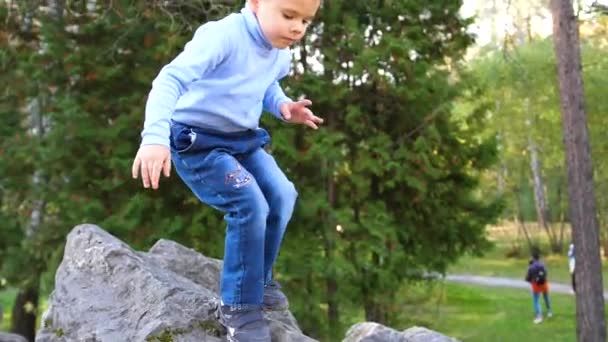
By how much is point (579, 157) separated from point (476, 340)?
6.51m

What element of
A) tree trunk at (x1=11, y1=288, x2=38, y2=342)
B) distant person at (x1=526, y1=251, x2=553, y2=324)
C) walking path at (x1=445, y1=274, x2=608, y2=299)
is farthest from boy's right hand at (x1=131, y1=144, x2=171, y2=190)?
walking path at (x1=445, y1=274, x2=608, y2=299)

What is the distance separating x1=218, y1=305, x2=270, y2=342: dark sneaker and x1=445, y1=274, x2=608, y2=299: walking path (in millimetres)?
21726

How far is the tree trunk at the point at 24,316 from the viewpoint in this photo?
40.4 feet

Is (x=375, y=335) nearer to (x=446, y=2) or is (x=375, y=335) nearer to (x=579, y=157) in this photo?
(x=446, y=2)

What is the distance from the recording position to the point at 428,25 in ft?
32.9

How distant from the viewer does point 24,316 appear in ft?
42.8

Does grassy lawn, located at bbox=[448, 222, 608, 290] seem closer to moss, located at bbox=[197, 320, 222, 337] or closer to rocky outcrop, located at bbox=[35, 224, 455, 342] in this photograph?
rocky outcrop, located at bbox=[35, 224, 455, 342]

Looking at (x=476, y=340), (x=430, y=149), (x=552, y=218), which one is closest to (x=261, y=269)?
(x=430, y=149)

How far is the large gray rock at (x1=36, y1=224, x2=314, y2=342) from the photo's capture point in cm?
358

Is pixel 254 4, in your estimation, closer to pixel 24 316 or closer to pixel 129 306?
pixel 129 306

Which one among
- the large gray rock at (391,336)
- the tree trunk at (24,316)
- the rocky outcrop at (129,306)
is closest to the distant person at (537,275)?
Result: the tree trunk at (24,316)

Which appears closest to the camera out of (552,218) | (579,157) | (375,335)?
(375,335)

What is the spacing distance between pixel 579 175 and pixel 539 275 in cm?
633

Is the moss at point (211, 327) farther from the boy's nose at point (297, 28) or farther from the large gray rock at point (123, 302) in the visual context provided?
the boy's nose at point (297, 28)
